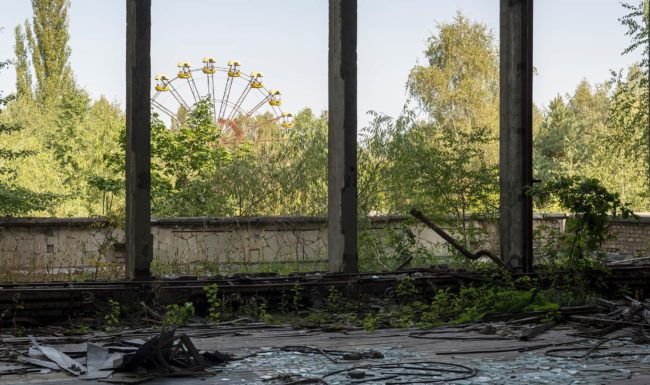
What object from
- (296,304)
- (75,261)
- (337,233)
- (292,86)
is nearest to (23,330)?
(296,304)

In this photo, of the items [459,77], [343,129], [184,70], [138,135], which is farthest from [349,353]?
[459,77]

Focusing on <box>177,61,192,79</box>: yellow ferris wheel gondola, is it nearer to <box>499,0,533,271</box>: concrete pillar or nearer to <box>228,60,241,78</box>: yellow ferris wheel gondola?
<box>228,60,241,78</box>: yellow ferris wheel gondola

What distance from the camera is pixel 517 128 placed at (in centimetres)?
884

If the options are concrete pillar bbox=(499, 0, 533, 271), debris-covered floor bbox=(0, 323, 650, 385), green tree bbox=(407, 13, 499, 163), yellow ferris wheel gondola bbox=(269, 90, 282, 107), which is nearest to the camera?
debris-covered floor bbox=(0, 323, 650, 385)

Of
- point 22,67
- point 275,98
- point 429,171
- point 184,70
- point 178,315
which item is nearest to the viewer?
point 178,315

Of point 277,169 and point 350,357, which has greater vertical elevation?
point 277,169

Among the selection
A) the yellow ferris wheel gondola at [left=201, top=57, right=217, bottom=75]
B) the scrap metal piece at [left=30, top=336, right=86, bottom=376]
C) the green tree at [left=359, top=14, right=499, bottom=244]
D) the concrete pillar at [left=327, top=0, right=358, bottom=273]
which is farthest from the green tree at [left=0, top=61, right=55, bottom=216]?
the yellow ferris wheel gondola at [left=201, top=57, right=217, bottom=75]

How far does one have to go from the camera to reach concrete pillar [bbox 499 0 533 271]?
348 inches

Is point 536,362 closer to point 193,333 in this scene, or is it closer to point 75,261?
point 193,333

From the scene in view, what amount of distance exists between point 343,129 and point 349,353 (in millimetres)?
3285

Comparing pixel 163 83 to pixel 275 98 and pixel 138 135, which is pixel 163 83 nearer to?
pixel 275 98

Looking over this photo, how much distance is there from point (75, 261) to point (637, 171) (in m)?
16.6

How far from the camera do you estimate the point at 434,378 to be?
183 inches

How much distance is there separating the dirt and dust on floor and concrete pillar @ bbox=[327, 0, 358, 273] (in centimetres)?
156
